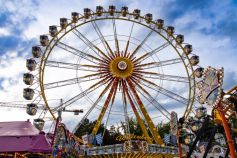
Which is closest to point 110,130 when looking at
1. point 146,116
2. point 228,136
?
point 146,116

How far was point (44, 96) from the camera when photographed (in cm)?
2205

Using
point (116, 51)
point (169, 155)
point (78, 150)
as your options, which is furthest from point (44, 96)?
point (169, 155)

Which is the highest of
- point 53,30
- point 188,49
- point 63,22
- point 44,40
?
point 63,22

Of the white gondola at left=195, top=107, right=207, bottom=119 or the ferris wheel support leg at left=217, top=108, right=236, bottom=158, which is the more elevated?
the white gondola at left=195, top=107, right=207, bottom=119

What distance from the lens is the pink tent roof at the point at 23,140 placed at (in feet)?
61.8

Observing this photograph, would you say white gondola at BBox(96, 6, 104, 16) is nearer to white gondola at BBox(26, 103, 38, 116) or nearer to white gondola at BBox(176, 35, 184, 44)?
white gondola at BBox(176, 35, 184, 44)

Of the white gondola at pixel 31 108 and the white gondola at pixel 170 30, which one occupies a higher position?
the white gondola at pixel 170 30

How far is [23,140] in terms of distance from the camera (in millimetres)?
19406

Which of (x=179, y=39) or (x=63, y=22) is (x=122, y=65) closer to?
(x=179, y=39)

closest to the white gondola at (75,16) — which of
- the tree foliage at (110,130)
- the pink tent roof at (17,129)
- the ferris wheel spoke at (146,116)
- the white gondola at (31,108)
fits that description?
the ferris wheel spoke at (146,116)

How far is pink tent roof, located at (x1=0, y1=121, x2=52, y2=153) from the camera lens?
742 inches

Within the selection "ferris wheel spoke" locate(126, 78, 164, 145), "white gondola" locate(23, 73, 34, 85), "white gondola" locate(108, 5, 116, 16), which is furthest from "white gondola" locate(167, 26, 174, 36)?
"white gondola" locate(23, 73, 34, 85)

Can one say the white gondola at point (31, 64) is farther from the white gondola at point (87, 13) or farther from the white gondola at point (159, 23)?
the white gondola at point (159, 23)

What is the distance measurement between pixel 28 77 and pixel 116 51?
256 inches
